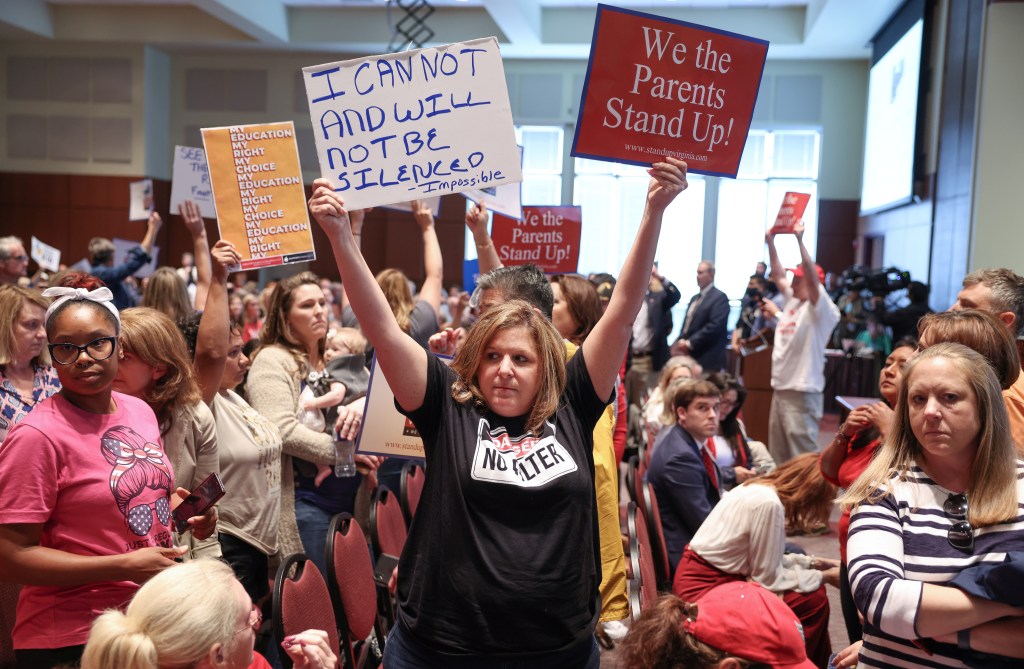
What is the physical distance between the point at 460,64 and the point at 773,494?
190 cm

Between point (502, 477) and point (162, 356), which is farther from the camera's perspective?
point (162, 356)

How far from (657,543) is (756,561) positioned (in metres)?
0.60

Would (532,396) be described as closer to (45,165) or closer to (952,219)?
(952,219)

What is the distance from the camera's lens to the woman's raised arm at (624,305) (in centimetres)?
201

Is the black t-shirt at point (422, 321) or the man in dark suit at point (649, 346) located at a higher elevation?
the black t-shirt at point (422, 321)

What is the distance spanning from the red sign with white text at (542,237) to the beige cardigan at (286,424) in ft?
7.02

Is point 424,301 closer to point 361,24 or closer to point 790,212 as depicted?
point 790,212

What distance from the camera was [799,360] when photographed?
23.0 ft

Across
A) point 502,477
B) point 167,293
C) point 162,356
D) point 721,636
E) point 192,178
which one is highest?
point 192,178

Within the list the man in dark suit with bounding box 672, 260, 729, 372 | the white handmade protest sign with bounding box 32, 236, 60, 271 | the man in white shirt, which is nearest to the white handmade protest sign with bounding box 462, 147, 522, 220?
the man in white shirt

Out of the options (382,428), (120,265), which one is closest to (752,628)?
(382,428)

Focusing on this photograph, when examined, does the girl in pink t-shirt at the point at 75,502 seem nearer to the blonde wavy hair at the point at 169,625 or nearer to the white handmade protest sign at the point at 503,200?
the blonde wavy hair at the point at 169,625

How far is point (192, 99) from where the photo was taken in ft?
56.4

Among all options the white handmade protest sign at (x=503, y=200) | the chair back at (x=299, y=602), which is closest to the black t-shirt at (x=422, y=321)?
the white handmade protest sign at (x=503, y=200)
